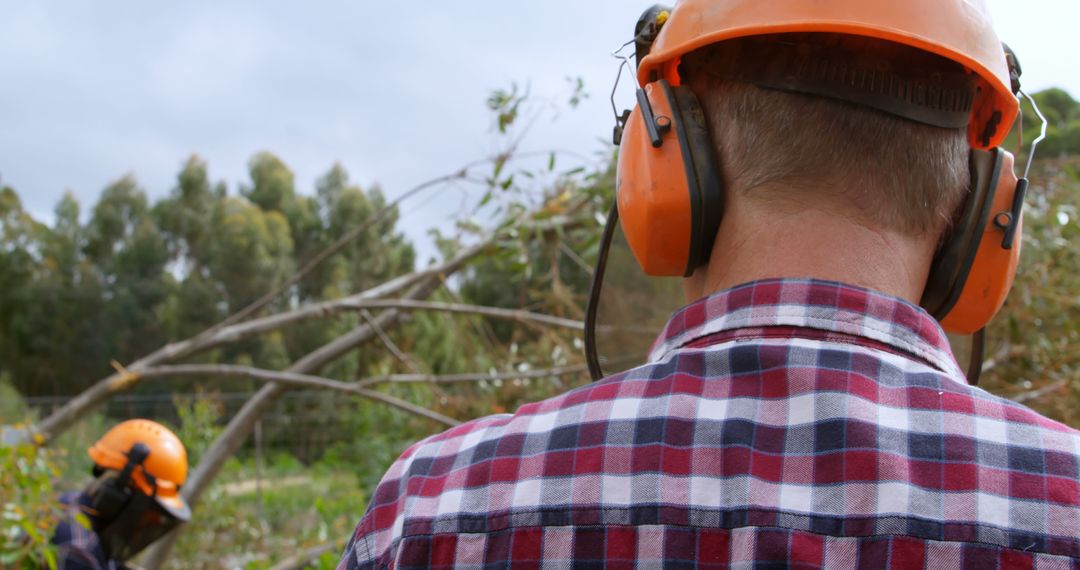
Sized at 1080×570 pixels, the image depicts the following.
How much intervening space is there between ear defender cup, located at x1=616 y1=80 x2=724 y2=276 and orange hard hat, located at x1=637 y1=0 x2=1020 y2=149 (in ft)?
0.23

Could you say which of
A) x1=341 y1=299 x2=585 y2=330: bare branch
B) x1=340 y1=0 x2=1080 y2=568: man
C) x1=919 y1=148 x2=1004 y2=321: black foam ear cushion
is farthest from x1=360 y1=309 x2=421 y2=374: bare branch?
x1=919 y1=148 x2=1004 y2=321: black foam ear cushion

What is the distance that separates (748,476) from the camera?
2.41ft

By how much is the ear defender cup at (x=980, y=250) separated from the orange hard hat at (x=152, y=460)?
3433 mm

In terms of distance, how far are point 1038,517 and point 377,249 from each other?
1397 centimetres

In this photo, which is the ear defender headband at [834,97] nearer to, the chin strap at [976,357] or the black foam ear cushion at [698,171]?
the black foam ear cushion at [698,171]

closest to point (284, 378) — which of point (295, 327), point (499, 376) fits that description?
point (499, 376)

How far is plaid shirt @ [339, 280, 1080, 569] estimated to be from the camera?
0.70 metres

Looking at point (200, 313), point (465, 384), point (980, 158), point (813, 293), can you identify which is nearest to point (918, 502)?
point (813, 293)

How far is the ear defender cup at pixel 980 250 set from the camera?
0.99 metres

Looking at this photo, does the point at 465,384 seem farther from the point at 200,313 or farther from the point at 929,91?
the point at 200,313

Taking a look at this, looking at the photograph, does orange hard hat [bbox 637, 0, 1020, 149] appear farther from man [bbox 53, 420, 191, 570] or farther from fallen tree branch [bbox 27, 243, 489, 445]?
fallen tree branch [bbox 27, 243, 489, 445]

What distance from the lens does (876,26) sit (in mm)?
862

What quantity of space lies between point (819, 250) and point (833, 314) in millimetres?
72

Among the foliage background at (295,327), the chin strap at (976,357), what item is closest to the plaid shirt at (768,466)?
the chin strap at (976,357)
